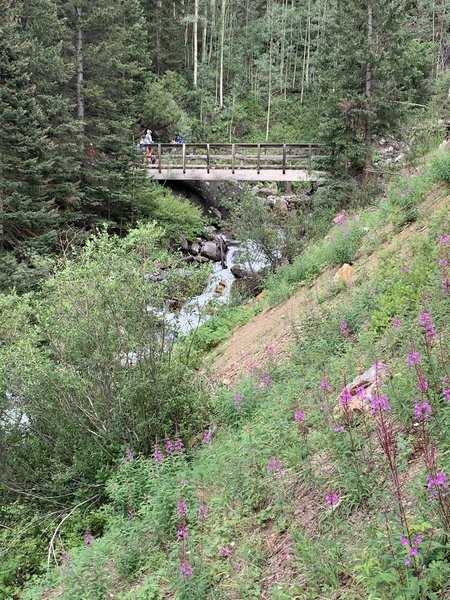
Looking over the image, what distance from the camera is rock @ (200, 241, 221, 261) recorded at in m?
21.4

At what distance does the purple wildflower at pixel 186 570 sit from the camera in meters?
2.69

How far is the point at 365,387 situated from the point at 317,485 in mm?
1056

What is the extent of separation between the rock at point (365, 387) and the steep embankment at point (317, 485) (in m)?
0.02

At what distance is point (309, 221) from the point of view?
48.4 ft

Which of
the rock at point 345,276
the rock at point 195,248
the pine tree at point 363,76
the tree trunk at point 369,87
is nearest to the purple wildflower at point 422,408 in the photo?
the rock at point 345,276

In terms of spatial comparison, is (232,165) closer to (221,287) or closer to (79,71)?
(79,71)

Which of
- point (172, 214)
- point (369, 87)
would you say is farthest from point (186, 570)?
point (172, 214)

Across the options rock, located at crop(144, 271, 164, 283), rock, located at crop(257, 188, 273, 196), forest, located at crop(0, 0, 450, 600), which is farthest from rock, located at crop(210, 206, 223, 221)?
rock, located at crop(144, 271, 164, 283)

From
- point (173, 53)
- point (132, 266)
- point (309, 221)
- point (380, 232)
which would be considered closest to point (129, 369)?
point (132, 266)

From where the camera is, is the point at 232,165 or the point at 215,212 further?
the point at 215,212

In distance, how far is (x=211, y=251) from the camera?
21609 mm

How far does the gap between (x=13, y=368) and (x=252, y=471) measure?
3385 mm

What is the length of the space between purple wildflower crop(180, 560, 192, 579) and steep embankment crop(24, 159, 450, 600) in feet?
0.04

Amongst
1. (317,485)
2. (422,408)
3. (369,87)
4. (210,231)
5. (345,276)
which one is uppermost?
(369,87)
